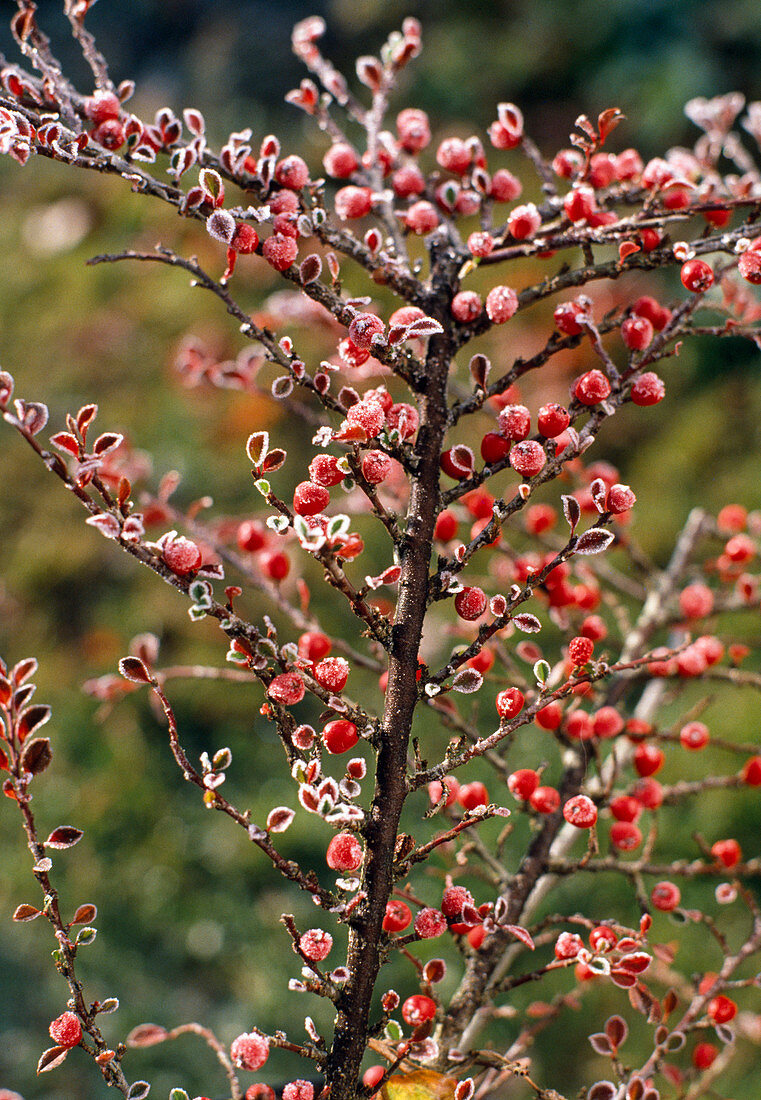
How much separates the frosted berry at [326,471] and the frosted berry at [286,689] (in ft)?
0.33

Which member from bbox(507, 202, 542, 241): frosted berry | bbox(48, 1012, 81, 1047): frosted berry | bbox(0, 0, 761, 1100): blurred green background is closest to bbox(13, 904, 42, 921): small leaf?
bbox(48, 1012, 81, 1047): frosted berry

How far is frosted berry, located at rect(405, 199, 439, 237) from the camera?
0.57 meters

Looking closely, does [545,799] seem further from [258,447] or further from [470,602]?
[258,447]

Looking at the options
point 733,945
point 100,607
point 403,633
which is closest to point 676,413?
point 733,945

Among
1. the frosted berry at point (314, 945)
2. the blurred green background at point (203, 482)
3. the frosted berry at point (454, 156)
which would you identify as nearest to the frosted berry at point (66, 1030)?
the frosted berry at point (314, 945)

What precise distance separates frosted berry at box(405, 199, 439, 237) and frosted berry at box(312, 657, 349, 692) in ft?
0.99

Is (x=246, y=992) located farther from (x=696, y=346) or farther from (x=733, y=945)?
(x=696, y=346)

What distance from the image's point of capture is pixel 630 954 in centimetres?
47

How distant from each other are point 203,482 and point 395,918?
1.57 m

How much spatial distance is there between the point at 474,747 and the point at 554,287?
281 millimetres

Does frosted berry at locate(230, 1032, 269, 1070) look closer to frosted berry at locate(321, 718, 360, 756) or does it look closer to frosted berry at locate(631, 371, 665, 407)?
frosted berry at locate(321, 718, 360, 756)

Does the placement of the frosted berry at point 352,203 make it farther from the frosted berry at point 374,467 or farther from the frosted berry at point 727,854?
the frosted berry at point 727,854

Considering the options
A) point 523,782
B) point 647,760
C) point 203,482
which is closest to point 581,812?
point 523,782

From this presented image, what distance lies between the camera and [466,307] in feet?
1.73
